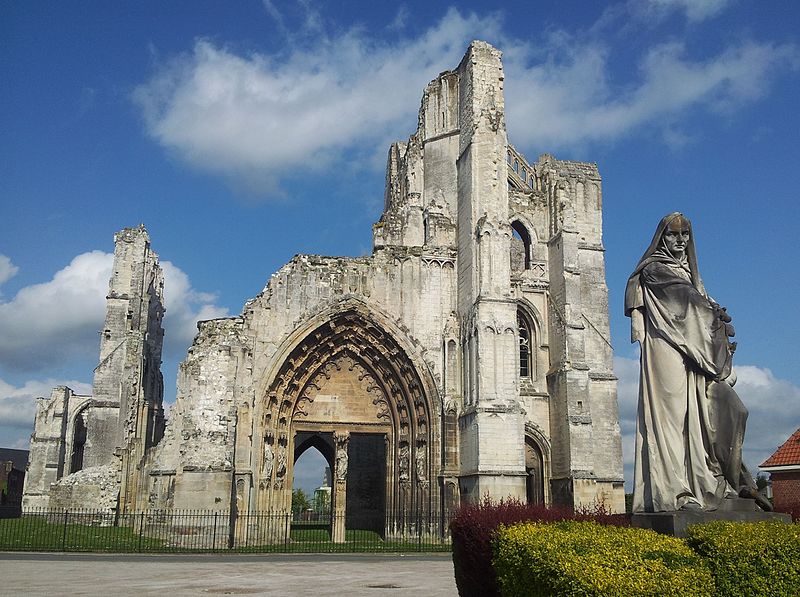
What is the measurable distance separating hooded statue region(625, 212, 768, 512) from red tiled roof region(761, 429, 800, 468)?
17.9 m

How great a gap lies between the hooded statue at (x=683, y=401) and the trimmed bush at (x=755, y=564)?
2.95 ft

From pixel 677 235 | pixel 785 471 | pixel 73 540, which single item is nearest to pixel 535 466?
pixel 785 471

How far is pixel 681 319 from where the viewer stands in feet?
22.0

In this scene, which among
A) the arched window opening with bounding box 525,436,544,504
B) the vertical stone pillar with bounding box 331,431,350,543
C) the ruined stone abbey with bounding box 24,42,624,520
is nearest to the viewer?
the ruined stone abbey with bounding box 24,42,624,520

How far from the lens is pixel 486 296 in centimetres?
2273

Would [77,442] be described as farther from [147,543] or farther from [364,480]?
[147,543]

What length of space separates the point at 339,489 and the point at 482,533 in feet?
54.9

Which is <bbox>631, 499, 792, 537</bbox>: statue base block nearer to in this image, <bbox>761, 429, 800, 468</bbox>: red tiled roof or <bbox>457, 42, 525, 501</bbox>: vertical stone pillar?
<bbox>457, 42, 525, 501</bbox>: vertical stone pillar

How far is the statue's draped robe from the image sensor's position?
638 centimetres

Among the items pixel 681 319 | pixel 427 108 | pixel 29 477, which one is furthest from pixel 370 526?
pixel 681 319

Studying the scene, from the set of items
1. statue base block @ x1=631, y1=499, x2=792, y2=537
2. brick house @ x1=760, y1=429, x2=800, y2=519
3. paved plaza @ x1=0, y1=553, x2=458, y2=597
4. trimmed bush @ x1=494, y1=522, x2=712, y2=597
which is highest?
brick house @ x1=760, y1=429, x2=800, y2=519

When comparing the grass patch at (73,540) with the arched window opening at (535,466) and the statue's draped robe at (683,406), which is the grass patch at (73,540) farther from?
the statue's draped robe at (683,406)

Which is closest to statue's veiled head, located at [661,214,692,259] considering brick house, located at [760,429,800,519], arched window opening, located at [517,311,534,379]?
brick house, located at [760,429,800,519]

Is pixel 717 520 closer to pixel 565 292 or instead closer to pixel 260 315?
pixel 260 315
